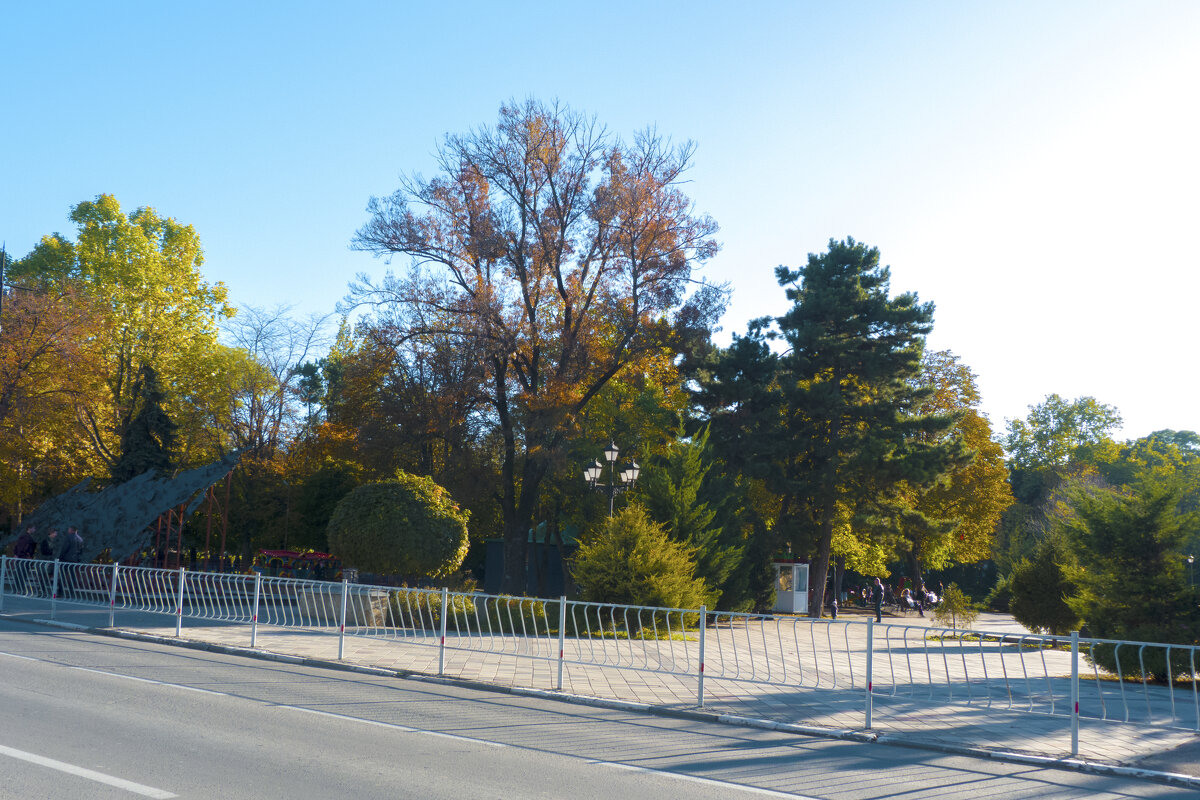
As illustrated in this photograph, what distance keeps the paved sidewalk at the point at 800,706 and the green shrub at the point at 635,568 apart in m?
6.36

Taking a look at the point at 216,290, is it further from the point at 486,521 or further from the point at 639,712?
the point at 639,712

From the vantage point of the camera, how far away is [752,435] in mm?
33688

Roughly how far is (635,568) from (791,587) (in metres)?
15.4

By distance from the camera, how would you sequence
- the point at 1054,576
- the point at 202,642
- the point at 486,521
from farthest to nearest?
the point at 486,521 → the point at 1054,576 → the point at 202,642

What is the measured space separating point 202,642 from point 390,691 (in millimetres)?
5718

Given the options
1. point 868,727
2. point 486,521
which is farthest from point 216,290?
point 868,727

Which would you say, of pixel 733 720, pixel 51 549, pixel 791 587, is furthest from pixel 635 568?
pixel 51 549

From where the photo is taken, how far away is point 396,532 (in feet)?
71.2

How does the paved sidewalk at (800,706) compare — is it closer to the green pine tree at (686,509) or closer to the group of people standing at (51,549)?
the group of people standing at (51,549)

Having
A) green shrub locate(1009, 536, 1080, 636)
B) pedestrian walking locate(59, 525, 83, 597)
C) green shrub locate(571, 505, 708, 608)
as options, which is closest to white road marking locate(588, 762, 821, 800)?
green shrub locate(571, 505, 708, 608)

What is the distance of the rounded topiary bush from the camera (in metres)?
21.8

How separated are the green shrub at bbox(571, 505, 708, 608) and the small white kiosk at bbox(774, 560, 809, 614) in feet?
43.8

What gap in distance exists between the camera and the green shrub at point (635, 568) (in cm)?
2144

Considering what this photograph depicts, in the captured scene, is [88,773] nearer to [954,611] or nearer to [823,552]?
[954,611]
